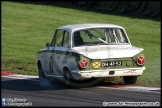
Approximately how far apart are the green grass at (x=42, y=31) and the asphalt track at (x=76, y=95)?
3.83 feet

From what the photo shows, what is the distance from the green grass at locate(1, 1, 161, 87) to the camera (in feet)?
54.1

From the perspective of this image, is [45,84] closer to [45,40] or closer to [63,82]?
[63,82]

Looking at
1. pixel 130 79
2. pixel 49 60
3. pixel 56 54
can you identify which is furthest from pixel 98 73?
pixel 49 60

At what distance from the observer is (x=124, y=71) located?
40.3 feet

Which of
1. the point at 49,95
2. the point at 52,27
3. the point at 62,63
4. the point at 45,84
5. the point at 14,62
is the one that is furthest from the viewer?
the point at 52,27

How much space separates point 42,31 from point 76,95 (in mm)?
14238

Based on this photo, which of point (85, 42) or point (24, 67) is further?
point (24, 67)

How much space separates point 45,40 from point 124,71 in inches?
424

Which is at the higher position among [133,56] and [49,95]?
[133,56]

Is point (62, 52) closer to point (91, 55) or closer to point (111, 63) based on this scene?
point (91, 55)

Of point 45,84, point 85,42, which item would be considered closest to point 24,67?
point 45,84

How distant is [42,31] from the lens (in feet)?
83.7

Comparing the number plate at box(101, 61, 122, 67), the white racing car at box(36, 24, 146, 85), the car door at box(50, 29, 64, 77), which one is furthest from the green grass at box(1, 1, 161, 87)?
the car door at box(50, 29, 64, 77)

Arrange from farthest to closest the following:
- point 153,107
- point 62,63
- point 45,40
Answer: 1. point 45,40
2. point 62,63
3. point 153,107
